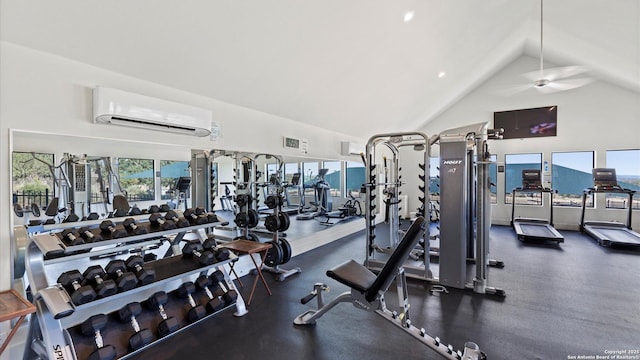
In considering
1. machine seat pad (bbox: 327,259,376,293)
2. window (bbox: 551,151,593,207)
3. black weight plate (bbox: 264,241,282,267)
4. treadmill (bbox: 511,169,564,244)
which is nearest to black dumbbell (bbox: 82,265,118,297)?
machine seat pad (bbox: 327,259,376,293)

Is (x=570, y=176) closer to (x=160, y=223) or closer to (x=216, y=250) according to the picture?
Result: (x=216, y=250)

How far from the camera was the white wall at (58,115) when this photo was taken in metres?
1.91

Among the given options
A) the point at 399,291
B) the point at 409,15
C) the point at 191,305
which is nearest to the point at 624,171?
the point at 409,15

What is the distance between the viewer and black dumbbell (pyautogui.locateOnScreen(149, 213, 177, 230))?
238 cm

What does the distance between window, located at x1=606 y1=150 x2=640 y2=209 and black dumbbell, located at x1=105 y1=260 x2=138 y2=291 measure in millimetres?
9092

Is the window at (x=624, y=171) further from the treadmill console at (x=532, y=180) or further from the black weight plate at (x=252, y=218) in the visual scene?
the black weight plate at (x=252, y=218)

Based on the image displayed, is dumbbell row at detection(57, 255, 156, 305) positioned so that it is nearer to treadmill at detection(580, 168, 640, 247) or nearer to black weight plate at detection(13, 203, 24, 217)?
black weight plate at detection(13, 203, 24, 217)

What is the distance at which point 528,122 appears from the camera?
281 inches

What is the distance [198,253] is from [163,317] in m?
0.55

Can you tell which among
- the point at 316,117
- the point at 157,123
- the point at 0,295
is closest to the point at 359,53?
the point at 316,117

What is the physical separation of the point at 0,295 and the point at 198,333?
1.28m

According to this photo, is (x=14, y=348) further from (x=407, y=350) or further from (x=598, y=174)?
(x=598, y=174)

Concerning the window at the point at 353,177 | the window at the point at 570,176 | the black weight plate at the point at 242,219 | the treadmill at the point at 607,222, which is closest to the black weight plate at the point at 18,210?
the black weight plate at the point at 242,219

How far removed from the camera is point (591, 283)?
3.43 m
